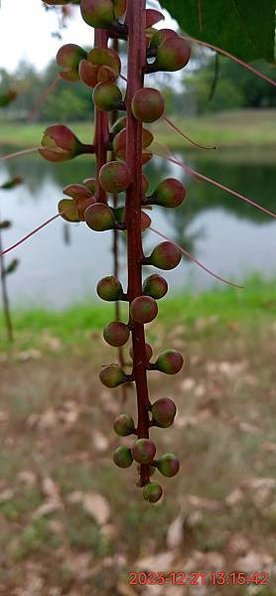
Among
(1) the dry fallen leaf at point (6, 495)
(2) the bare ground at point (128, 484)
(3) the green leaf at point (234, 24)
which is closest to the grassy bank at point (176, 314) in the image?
(2) the bare ground at point (128, 484)

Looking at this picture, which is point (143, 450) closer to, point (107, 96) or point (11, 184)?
point (107, 96)

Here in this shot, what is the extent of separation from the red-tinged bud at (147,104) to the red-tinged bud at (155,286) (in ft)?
0.20

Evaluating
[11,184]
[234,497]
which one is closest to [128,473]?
[234,497]

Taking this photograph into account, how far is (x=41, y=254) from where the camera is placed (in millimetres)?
5434

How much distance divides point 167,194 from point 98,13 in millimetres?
67

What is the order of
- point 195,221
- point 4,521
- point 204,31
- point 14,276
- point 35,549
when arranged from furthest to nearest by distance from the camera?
1. point 195,221
2. point 14,276
3. point 4,521
4. point 35,549
5. point 204,31

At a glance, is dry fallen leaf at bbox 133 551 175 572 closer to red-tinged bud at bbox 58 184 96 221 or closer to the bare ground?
A: the bare ground

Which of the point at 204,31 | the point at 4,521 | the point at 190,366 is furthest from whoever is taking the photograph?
the point at 190,366

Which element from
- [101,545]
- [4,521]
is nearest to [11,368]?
[4,521]

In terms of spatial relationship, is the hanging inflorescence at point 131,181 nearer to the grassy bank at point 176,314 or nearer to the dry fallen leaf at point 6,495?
the dry fallen leaf at point 6,495

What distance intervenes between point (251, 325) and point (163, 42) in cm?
286

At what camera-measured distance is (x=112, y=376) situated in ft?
0.84

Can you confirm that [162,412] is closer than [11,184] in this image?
Yes

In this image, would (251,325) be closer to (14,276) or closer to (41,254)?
(14,276)
